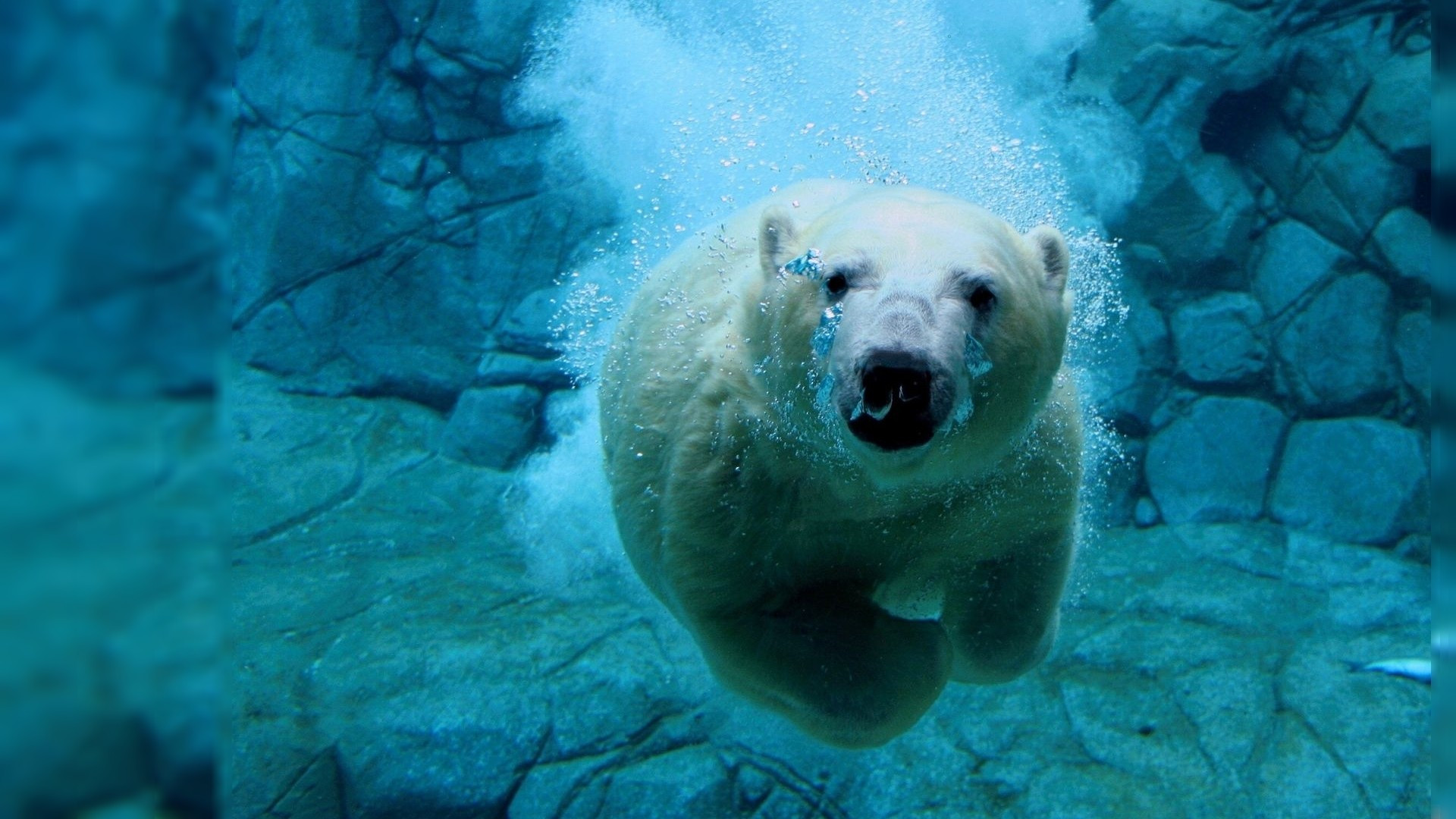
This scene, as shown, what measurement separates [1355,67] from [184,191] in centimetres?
891

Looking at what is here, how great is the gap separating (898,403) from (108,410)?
1643 mm

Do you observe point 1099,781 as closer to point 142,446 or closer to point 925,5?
point 142,446

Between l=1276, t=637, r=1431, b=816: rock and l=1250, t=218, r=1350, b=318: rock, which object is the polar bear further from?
l=1250, t=218, r=1350, b=318: rock

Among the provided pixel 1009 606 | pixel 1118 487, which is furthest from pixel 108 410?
pixel 1118 487

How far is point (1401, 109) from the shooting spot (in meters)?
7.42

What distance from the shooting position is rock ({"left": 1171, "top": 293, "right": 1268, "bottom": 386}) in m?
7.90

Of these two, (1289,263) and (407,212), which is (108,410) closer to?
(1289,263)

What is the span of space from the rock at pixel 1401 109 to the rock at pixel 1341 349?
90cm

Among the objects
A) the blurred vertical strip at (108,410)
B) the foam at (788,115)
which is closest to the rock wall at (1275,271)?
the foam at (788,115)

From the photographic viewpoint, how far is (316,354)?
9.23 m

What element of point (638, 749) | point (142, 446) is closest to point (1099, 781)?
point (638, 749)

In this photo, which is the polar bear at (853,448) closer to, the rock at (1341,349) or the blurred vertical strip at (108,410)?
the blurred vertical strip at (108,410)

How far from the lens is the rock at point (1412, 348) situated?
760cm

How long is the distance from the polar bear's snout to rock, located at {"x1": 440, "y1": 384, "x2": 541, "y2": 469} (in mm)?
6985
